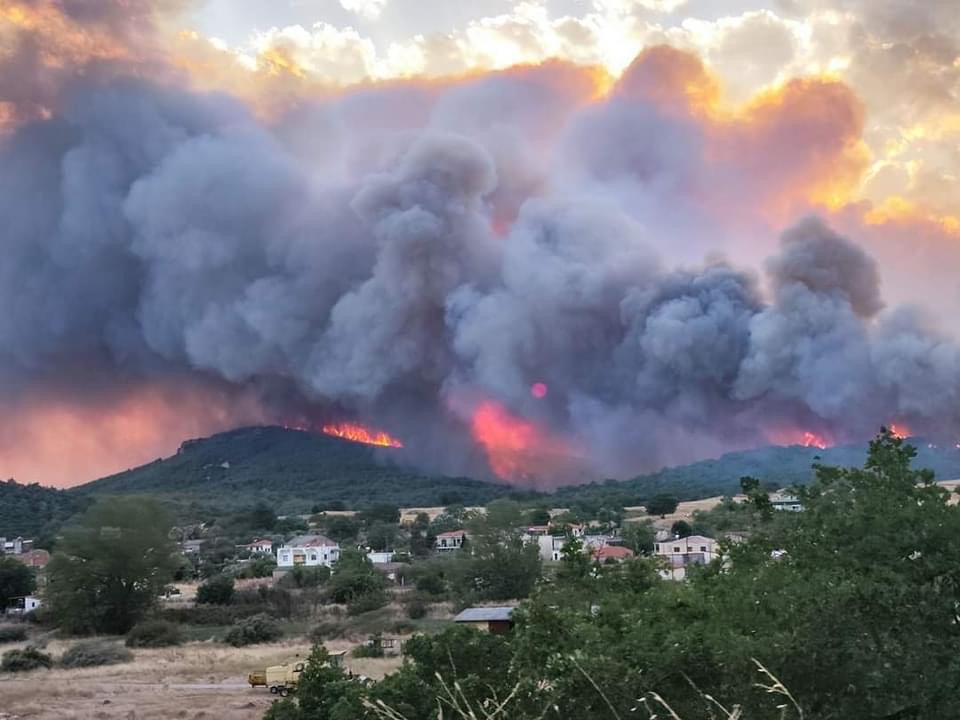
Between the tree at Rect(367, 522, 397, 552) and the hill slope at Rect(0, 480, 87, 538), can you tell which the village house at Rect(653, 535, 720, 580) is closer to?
the tree at Rect(367, 522, 397, 552)

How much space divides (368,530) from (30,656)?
4279 centimetres

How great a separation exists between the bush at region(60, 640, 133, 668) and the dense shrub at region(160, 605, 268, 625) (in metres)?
7.01

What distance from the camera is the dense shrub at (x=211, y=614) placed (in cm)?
4281

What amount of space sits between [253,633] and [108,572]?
9754 millimetres

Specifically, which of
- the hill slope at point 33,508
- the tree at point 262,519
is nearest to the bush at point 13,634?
the tree at point 262,519

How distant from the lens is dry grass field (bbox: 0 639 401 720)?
76.3 feet

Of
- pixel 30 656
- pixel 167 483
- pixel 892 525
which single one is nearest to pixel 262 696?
pixel 30 656

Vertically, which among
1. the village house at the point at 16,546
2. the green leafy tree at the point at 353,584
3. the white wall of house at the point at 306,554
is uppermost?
the village house at the point at 16,546

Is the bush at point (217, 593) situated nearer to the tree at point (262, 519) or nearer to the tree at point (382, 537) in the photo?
the tree at point (382, 537)

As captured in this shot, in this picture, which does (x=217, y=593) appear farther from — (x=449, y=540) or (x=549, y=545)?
(x=449, y=540)

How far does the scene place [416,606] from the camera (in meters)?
40.6

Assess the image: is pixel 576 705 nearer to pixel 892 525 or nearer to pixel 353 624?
pixel 892 525

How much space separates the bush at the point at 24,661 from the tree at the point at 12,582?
2009cm

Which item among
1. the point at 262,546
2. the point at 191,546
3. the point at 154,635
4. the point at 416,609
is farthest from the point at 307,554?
the point at 154,635
